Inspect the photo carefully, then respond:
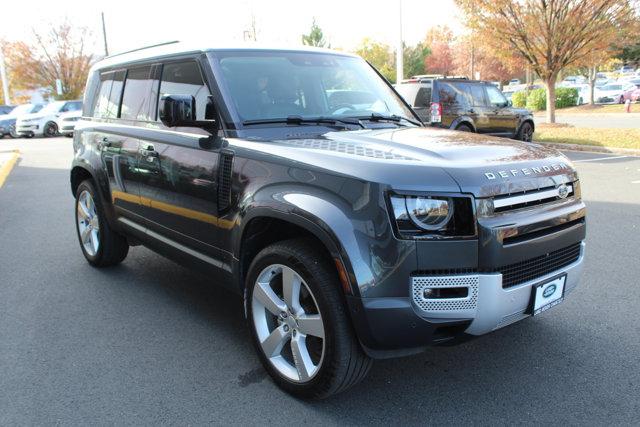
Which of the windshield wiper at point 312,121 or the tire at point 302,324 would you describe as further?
the windshield wiper at point 312,121

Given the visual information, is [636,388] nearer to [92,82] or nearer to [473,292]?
[473,292]

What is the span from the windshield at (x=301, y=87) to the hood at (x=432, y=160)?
405mm

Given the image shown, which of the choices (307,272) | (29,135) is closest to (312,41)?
(29,135)

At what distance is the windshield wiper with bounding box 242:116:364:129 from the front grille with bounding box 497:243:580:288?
1482mm

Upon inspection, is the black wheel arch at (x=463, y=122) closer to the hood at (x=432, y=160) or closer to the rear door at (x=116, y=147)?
the rear door at (x=116, y=147)

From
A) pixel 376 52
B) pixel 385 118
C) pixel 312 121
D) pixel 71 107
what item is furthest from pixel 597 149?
pixel 376 52

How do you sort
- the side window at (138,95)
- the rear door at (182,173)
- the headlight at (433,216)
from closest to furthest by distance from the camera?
the headlight at (433,216), the rear door at (182,173), the side window at (138,95)

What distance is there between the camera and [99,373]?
11.0 ft

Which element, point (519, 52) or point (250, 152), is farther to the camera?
point (519, 52)

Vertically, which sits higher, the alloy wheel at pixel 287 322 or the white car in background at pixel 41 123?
the white car in background at pixel 41 123

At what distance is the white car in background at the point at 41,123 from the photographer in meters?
26.2

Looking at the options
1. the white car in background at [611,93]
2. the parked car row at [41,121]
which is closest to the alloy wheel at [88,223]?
the parked car row at [41,121]

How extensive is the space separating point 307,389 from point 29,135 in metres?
28.3

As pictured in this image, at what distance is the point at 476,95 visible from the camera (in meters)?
13.6
